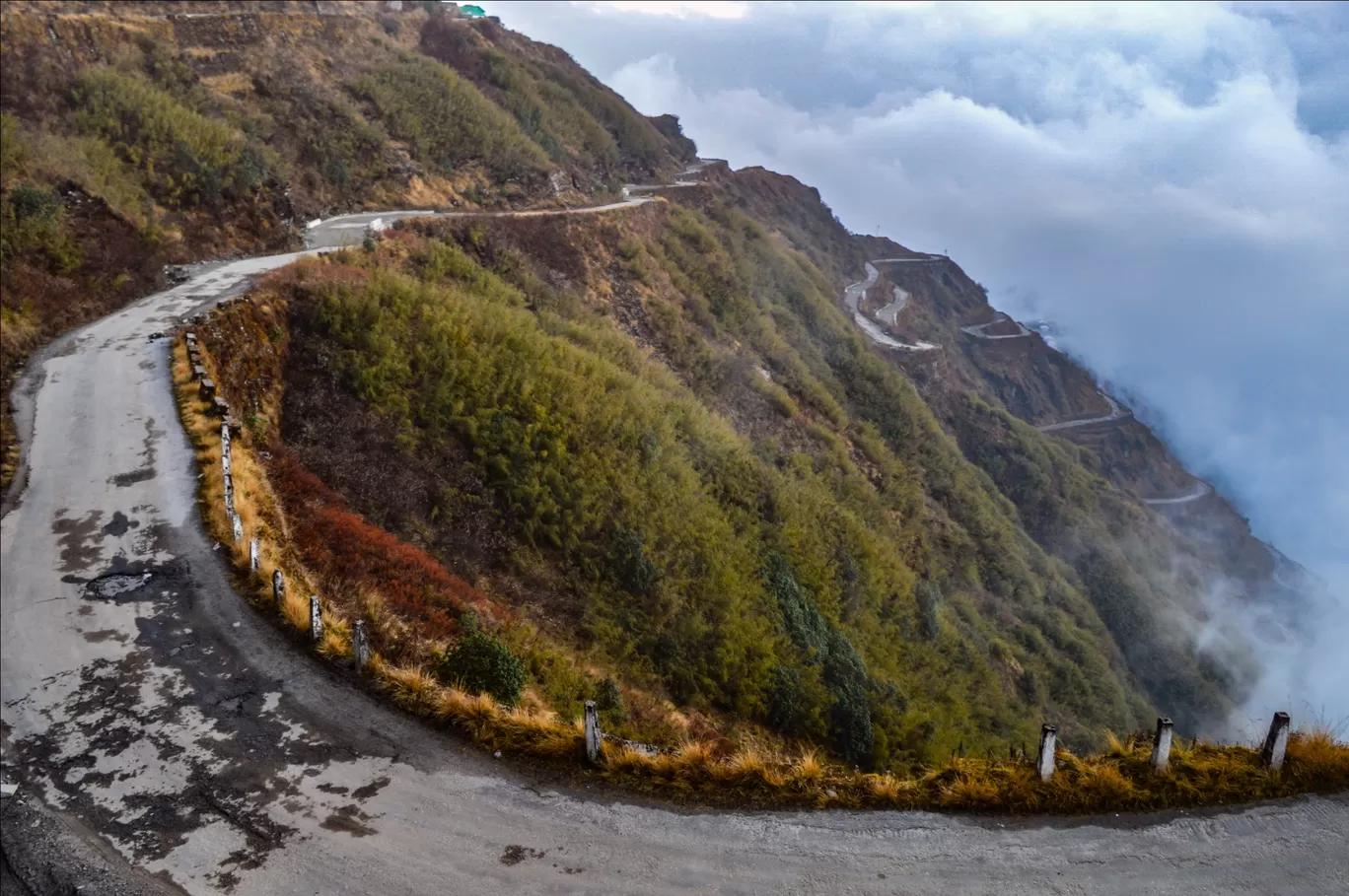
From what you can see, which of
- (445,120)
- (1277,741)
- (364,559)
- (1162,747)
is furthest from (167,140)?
(1277,741)

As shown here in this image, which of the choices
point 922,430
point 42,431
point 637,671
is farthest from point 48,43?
point 922,430

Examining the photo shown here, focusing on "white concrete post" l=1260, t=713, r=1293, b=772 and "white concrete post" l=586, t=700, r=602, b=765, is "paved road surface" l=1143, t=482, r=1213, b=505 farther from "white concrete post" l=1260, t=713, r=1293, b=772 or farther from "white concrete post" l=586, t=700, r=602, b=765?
"white concrete post" l=586, t=700, r=602, b=765

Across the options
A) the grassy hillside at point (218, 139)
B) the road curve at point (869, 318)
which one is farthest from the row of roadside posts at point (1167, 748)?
the road curve at point (869, 318)

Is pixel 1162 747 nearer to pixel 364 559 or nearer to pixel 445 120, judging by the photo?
pixel 364 559

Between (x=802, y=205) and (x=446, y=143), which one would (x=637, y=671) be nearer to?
(x=446, y=143)

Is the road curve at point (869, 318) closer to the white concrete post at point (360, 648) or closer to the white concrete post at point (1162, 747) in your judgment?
the white concrete post at point (1162, 747)

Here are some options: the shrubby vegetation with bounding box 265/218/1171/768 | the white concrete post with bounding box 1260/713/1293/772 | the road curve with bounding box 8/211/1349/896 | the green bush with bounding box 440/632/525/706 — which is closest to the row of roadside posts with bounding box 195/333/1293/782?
the white concrete post with bounding box 1260/713/1293/772
